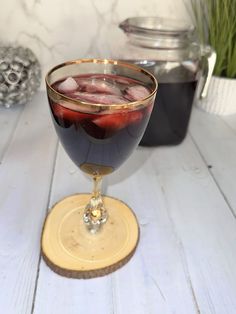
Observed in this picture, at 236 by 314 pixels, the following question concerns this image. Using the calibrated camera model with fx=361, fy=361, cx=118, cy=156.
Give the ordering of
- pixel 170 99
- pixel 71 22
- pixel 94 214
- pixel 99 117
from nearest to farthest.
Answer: pixel 99 117, pixel 94 214, pixel 170 99, pixel 71 22

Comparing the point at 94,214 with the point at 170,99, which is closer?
the point at 94,214

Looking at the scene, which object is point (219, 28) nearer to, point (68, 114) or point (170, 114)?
point (170, 114)

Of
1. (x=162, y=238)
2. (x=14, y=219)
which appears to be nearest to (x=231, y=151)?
(x=162, y=238)

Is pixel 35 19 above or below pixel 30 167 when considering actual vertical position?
above

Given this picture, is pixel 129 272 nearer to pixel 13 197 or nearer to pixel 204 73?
pixel 13 197

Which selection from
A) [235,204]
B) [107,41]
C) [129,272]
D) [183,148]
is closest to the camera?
[129,272]

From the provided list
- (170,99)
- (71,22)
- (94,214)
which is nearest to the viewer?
(94,214)

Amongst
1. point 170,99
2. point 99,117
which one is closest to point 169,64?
point 170,99
